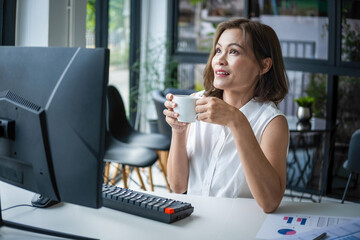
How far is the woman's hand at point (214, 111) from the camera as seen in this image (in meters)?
1.65

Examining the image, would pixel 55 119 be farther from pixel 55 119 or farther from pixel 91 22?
pixel 91 22

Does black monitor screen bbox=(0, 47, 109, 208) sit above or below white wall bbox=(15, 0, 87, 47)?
below

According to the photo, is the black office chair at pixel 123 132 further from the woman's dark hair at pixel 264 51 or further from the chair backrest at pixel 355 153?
the woman's dark hair at pixel 264 51

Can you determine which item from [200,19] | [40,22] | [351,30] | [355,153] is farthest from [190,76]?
[40,22]

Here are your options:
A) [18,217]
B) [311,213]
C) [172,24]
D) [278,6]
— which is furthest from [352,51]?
[18,217]

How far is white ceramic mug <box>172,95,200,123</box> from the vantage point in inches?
64.2

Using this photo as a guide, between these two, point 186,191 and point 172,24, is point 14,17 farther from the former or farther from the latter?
point 172,24

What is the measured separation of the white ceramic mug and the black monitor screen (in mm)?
479

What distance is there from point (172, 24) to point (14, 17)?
262 cm

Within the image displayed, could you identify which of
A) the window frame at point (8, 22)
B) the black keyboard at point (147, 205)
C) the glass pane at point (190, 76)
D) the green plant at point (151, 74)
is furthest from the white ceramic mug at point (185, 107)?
the glass pane at point (190, 76)

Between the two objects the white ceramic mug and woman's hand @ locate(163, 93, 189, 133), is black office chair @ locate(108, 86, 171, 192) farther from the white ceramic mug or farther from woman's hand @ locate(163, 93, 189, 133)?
the white ceramic mug

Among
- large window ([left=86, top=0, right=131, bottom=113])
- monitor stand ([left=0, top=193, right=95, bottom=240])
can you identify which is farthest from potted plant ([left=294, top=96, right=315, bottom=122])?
monitor stand ([left=0, top=193, right=95, bottom=240])

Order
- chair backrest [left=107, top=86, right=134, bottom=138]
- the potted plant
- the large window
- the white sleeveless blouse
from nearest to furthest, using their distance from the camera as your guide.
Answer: the white sleeveless blouse < chair backrest [left=107, top=86, right=134, bottom=138] < the potted plant < the large window

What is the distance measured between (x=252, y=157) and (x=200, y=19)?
3642mm
